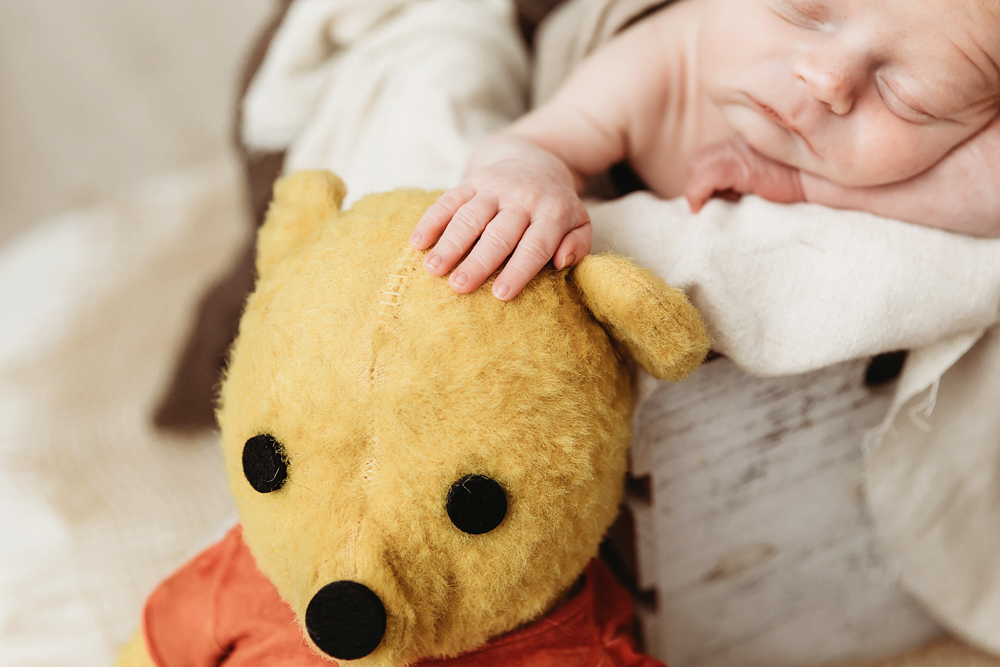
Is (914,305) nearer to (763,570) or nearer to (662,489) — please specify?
(662,489)

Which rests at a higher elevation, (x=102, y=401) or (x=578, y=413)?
(x=578, y=413)

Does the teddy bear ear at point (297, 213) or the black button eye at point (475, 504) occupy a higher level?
the teddy bear ear at point (297, 213)

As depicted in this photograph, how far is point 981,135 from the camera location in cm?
60

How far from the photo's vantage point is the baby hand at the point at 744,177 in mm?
629

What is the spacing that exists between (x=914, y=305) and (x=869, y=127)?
0.14 m

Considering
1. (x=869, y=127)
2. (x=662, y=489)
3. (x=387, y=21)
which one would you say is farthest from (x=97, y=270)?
(x=869, y=127)

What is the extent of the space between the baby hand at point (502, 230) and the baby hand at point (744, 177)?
158mm

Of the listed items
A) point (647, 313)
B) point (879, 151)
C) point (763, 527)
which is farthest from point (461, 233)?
point (763, 527)

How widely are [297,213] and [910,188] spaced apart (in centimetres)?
48

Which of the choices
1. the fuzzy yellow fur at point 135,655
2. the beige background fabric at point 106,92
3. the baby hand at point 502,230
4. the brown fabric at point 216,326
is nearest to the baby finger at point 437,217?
the baby hand at point 502,230

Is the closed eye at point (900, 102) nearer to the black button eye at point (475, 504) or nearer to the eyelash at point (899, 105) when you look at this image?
the eyelash at point (899, 105)

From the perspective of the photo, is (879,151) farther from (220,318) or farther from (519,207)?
(220,318)

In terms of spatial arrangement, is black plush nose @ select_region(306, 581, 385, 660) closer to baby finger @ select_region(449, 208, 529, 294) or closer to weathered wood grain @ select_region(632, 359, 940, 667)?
baby finger @ select_region(449, 208, 529, 294)

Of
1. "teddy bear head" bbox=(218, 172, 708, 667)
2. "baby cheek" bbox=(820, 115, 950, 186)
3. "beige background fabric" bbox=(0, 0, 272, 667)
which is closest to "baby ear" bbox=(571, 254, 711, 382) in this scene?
"teddy bear head" bbox=(218, 172, 708, 667)
